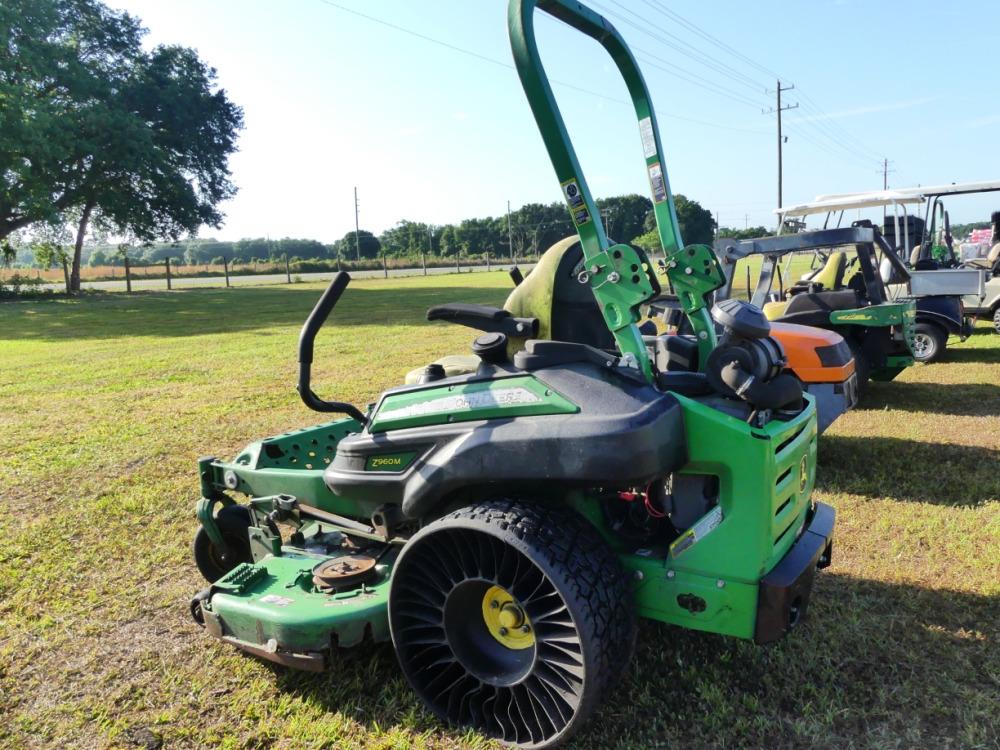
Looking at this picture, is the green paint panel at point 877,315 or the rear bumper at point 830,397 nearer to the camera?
the rear bumper at point 830,397

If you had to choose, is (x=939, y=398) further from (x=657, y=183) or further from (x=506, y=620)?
(x=506, y=620)

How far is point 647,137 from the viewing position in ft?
9.85

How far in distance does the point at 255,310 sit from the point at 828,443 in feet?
61.3

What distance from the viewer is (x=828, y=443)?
19.7 feet

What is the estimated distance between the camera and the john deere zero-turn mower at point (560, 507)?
7.25ft

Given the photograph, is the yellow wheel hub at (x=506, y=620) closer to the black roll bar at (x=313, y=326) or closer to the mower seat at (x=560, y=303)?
the mower seat at (x=560, y=303)

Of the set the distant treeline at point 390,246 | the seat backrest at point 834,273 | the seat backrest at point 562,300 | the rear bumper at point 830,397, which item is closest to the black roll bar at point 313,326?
the seat backrest at point 562,300

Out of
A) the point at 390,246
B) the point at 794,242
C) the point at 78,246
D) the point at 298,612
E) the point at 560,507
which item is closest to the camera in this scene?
the point at 560,507

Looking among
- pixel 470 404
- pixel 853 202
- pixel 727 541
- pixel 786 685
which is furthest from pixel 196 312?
pixel 727 541

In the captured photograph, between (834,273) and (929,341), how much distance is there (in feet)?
7.31

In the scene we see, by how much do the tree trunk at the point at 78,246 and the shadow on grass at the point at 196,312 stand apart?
125 cm

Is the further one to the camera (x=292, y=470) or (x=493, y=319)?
(x=292, y=470)

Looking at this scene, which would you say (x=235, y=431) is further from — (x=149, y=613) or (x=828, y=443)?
→ (x=828, y=443)

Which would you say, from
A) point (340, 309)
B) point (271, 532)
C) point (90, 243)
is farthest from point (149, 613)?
point (90, 243)
